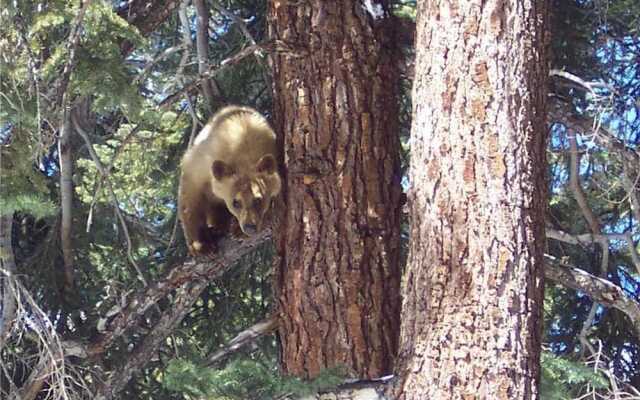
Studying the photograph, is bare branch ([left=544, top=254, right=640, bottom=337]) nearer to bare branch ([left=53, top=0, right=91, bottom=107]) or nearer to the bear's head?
the bear's head

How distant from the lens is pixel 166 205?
335 inches

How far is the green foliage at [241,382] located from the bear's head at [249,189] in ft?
4.99

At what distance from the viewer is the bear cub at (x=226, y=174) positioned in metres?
6.11

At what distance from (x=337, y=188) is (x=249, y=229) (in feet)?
3.86

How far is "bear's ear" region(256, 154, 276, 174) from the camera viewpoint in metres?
5.97

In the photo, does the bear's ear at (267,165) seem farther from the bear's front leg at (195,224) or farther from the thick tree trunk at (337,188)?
the thick tree trunk at (337,188)

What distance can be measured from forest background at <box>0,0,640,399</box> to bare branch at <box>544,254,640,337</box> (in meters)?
0.01

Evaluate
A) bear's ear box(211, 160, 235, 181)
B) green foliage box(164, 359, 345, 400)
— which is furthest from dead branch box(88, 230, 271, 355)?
green foliage box(164, 359, 345, 400)

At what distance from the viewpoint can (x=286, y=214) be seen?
496 centimetres

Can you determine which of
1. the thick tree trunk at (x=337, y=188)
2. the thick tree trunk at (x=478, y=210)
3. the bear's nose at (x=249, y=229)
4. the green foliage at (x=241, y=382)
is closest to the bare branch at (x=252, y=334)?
the thick tree trunk at (x=337, y=188)

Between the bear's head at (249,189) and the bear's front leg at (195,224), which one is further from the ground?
the bear's head at (249,189)

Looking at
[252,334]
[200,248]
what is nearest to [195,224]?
[200,248]

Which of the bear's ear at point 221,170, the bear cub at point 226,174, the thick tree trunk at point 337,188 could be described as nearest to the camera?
the thick tree trunk at point 337,188

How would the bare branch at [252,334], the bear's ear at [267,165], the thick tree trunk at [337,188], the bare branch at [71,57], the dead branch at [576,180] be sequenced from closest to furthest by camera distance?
the bare branch at [71,57]
the thick tree trunk at [337,188]
the bare branch at [252,334]
the dead branch at [576,180]
the bear's ear at [267,165]
